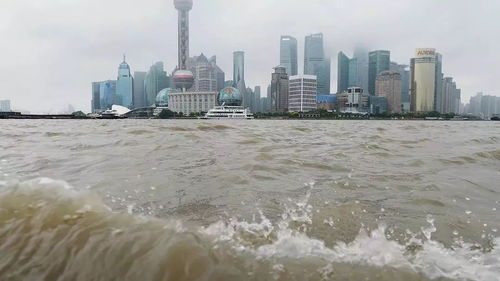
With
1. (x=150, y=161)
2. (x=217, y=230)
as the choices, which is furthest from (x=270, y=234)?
(x=150, y=161)

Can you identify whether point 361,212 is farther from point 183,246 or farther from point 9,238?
point 9,238

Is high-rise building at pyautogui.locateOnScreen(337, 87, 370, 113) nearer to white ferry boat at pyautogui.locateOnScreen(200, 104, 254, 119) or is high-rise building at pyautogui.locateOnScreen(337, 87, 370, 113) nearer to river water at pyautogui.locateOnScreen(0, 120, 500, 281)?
white ferry boat at pyautogui.locateOnScreen(200, 104, 254, 119)

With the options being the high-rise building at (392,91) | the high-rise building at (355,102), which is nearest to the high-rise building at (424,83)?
the high-rise building at (392,91)

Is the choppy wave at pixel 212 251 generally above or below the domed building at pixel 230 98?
below

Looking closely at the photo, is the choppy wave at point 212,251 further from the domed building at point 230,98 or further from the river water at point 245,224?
the domed building at point 230,98

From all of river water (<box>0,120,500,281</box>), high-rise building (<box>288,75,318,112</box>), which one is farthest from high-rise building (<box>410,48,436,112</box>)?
river water (<box>0,120,500,281</box>)

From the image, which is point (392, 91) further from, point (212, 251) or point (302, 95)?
point (212, 251)

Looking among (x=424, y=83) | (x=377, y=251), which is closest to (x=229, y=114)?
(x=424, y=83)
